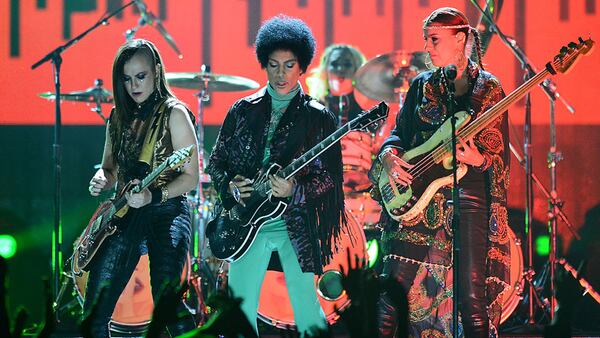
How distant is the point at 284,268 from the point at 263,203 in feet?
1.25

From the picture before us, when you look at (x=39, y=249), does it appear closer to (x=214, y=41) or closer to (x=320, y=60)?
(x=214, y=41)

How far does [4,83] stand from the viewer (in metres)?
8.20

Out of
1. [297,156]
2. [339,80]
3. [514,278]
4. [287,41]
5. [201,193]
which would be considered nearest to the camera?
[297,156]

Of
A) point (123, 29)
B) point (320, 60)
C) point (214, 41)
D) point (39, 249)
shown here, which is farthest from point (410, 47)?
point (39, 249)

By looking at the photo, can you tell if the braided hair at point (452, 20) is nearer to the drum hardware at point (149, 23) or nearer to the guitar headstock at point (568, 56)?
the guitar headstock at point (568, 56)

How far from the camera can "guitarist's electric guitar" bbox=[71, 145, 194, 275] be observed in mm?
4496

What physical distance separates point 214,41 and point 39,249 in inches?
98.7

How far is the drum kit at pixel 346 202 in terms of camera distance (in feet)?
22.2

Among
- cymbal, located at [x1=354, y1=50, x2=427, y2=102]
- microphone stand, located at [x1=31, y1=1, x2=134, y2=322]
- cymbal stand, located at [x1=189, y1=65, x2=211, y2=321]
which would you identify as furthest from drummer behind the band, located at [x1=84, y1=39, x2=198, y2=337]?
cymbal, located at [x1=354, y1=50, x2=427, y2=102]

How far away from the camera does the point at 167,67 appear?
8234mm

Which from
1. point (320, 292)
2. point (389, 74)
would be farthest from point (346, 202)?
point (389, 74)

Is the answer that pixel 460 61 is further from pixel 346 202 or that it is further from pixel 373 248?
pixel 373 248

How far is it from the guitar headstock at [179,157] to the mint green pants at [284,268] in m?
0.57

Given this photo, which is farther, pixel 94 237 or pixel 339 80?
pixel 339 80
